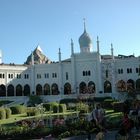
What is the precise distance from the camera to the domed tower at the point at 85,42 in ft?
242

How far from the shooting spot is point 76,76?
71.2 m

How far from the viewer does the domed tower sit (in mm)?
73875

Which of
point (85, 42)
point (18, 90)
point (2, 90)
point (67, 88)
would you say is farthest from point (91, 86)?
point (2, 90)

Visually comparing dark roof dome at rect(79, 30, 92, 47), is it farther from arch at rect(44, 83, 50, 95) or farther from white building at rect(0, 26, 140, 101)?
arch at rect(44, 83, 50, 95)

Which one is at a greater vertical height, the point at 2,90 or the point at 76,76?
the point at 76,76

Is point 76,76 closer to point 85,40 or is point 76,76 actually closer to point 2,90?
point 85,40

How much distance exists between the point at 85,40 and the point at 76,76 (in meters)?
8.50

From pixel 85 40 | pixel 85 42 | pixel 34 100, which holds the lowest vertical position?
pixel 34 100

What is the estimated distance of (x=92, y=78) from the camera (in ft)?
229

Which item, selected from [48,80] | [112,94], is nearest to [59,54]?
[48,80]

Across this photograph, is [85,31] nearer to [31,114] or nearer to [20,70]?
[20,70]

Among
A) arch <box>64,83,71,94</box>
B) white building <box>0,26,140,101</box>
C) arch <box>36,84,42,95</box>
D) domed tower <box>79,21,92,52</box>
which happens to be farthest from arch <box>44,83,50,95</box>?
domed tower <box>79,21,92,52</box>

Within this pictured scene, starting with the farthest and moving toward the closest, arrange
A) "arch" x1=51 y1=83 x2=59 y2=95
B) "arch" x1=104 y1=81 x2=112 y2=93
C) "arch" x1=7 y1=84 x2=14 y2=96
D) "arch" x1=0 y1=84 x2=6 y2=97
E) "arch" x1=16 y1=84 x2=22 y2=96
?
1. "arch" x1=16 y1=84 x2=22 y2=96
2. "arch" x1=7 y1=84 x2=14 y2=96
3. "arch" x1=51 y1=83 x2=59 y2=95
4. "arch" x1=0 y1=84 x2=6 y2=97
5. "arch" x1=104 y1=81 x2=112 y2=93

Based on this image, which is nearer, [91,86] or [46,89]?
[91,86]
